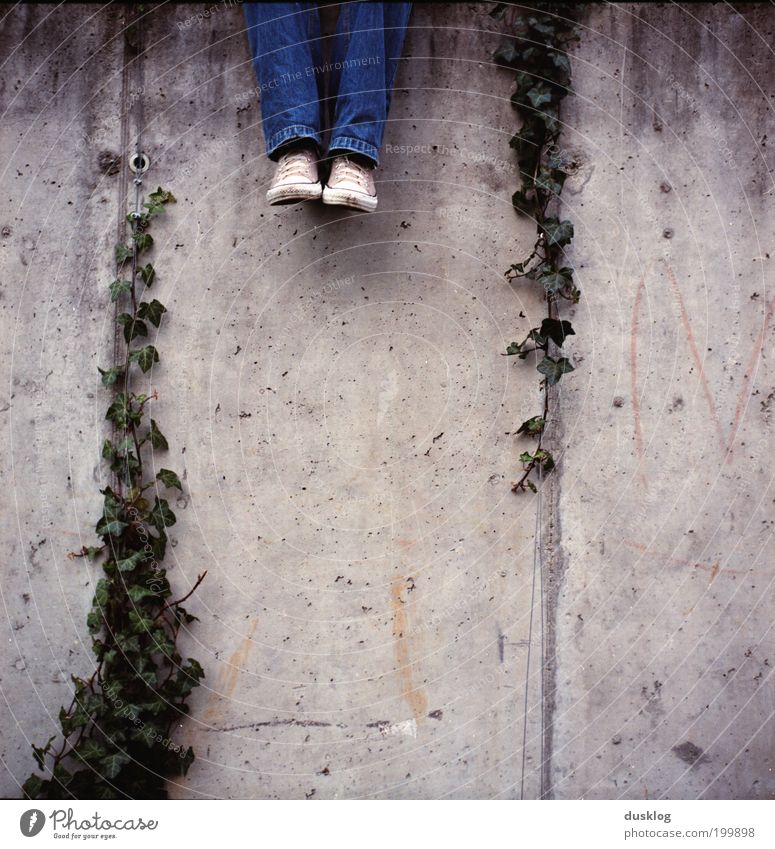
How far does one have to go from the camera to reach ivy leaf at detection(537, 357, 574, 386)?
9.42 feet

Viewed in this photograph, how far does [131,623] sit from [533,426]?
4.95 feet

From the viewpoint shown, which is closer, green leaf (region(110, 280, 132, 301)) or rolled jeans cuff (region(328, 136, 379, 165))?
rolled jeans cuff (region(328, 136, 379, 165))

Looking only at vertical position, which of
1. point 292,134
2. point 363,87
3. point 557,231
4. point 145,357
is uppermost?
point 363,87

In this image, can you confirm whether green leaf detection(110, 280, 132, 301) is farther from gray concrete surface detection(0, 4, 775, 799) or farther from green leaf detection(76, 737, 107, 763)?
green leaf detection(76, 737, 107, 763)

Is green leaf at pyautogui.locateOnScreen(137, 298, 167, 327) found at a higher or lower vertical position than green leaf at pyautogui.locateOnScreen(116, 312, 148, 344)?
higher

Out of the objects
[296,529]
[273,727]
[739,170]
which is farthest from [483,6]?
[273,727]

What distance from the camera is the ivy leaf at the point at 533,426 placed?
116 inches

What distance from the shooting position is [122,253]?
2967 mm

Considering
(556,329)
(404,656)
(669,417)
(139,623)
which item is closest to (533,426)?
(556,329)

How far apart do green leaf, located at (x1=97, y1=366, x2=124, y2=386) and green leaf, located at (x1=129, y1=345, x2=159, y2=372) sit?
6 centimetres

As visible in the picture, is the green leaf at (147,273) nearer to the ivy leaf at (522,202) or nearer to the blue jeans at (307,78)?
the blue jeans at (307,78)

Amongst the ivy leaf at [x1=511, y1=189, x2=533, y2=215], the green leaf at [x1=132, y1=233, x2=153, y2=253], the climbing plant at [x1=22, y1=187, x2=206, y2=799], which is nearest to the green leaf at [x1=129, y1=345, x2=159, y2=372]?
the climbing plant at [x1=22, y1=187, x2=206, y2=799]

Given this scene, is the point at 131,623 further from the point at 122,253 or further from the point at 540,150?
the point at 540,150

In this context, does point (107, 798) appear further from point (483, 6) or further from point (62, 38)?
point (483, 6)
